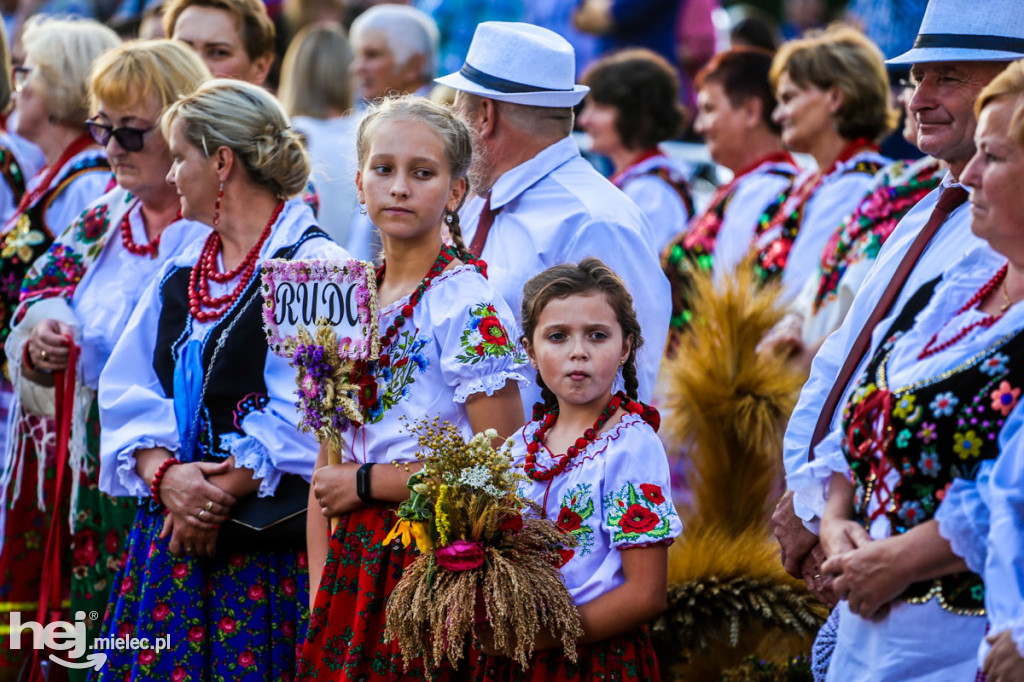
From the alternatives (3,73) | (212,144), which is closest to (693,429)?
(212,144)

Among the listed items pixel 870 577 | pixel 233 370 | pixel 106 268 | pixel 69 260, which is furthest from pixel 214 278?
pixel 870 577

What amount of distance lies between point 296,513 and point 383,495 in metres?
0.50

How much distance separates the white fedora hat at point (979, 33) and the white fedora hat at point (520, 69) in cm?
129

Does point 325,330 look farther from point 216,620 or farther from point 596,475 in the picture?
point 216,620

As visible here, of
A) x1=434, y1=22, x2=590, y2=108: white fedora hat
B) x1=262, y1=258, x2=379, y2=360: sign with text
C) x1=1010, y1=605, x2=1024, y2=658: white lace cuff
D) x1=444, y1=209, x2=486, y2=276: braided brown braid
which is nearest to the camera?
x1=1010, y1=605, x2=1024, y2=658: white lace cuff

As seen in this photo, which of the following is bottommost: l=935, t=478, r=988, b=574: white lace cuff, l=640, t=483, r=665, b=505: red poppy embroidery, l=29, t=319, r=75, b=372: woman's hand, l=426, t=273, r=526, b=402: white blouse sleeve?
l=935, t=478, r=988, b=574: white lace cuff

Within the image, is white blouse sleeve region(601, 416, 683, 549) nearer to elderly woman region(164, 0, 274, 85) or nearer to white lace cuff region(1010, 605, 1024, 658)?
white lace cuff region(1010, 605, 1024, 658)

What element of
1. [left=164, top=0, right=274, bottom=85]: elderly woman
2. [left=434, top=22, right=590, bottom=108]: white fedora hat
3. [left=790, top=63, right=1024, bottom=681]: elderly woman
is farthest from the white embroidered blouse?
[left=164, top=0, right=274, bottom=85]: elderly woman

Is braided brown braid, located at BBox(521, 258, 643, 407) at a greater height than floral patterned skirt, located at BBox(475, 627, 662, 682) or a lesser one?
greater

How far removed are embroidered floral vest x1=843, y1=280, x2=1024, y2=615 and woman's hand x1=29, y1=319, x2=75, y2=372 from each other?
2.66 meters

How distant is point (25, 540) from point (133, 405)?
1.24 metres

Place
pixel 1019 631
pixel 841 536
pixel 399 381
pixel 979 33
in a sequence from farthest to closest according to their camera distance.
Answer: pixel 399 381, pixel 979 33, pixel 841 536, pixel 1019 631

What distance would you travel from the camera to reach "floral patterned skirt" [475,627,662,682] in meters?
2.87

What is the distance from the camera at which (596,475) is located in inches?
113
